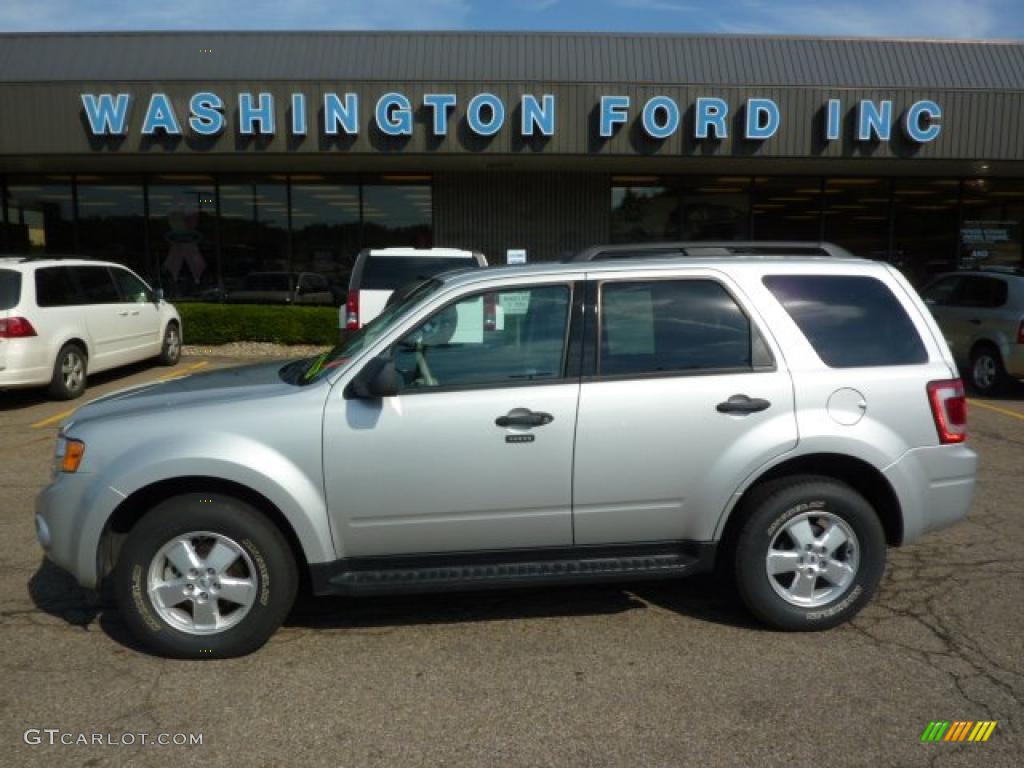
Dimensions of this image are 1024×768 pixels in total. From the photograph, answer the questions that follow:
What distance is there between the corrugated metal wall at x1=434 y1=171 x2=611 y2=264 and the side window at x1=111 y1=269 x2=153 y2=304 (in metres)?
6.59

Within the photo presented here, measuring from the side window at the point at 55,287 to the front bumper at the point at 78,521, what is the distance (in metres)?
6.98

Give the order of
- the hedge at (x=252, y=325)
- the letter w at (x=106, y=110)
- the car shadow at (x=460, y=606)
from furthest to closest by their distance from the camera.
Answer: the hedge at (x=252, y=325)
the letter w at (x=106, y=110)
the car shadow at (x=460, y=606)

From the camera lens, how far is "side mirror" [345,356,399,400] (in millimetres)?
3678

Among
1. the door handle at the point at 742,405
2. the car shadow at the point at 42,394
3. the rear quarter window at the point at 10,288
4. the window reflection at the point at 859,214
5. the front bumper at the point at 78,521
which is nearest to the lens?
the front bumper at the point at 78,521

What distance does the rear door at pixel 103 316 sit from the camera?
10.7 metres

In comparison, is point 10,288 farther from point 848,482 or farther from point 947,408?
point 947,408

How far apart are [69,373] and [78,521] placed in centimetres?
741

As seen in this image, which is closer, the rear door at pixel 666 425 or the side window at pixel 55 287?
the rear door at pixel 666 425

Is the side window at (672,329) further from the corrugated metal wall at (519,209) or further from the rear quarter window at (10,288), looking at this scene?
the corrugated metal wall at (519,209)

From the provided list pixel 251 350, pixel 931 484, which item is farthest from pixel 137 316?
pixel 931 484

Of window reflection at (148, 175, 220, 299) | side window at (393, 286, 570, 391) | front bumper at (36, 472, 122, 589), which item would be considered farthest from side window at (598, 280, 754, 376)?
window reflection at (148, 175, 220, 299)

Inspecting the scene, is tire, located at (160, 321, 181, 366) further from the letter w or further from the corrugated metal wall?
the corrugated metal wall

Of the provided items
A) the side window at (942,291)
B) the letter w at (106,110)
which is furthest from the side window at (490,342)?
the letter w at (106,110)

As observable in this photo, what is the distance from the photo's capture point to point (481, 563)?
387 cm
